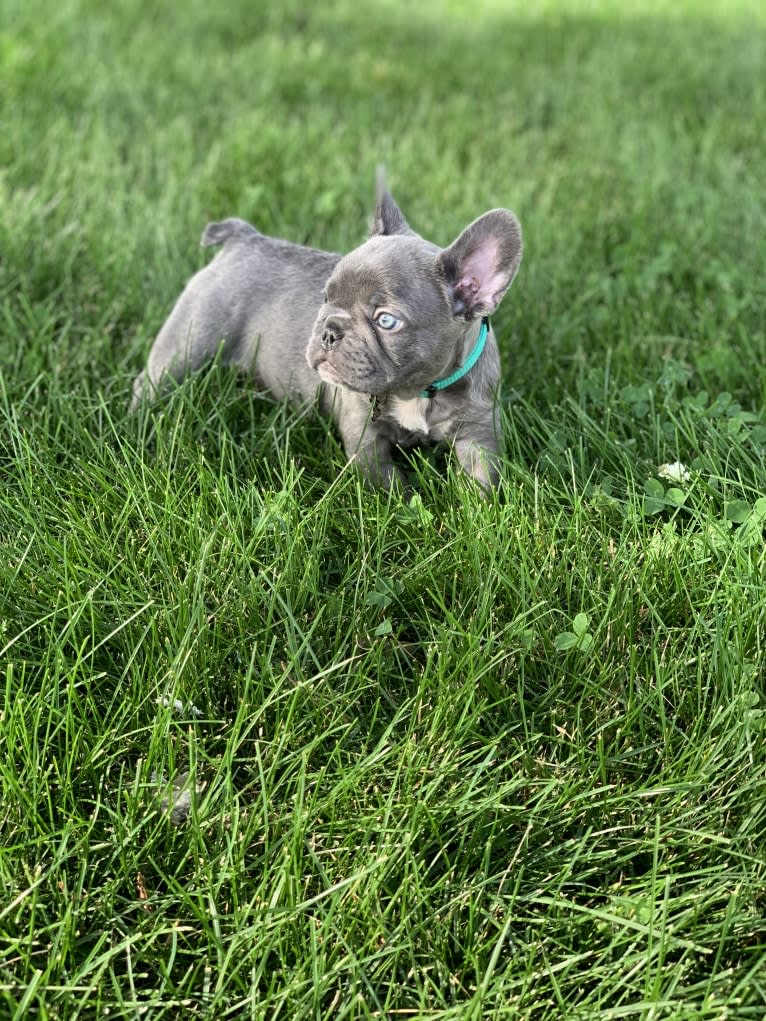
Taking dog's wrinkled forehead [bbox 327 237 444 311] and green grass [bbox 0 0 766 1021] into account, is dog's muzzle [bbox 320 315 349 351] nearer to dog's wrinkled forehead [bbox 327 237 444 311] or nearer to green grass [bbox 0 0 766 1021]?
dog's wrinkled forehead [bbox 327 237 444 311]

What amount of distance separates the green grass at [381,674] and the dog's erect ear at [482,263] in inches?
19.4

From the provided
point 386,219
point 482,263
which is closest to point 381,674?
point 482,263

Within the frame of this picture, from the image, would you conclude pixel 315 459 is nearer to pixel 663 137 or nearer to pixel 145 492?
pixel 145 492

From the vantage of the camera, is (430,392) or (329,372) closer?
(329,372)

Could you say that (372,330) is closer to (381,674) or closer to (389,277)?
(389,277)

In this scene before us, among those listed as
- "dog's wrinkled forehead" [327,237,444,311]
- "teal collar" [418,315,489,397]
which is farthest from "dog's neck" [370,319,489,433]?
"dog's wrinkled forehead" [327,237,444,311]

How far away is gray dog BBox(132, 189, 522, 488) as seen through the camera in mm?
3111

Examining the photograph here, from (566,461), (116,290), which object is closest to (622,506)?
(566,461)

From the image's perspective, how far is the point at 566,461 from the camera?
341cm

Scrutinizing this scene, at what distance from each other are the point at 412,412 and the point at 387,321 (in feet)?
1.25

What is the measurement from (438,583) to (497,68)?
5.99 metres

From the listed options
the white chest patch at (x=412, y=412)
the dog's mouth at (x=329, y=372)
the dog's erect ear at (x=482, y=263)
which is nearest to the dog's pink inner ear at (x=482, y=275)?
the dog's erect ear at (x=482, y=263)

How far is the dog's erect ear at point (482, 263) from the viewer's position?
10.2 feet

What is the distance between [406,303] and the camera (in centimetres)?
309
